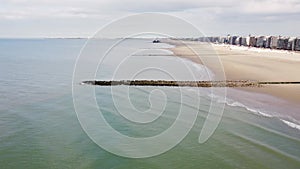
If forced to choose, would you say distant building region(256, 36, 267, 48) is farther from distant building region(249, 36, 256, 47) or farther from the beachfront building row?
distant building region(249, 36, 256, 47)

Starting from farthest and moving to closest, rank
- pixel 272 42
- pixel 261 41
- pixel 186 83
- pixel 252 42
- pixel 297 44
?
pixel 252 42
pixel 261 41
pixel 272 42
pixel 297 44
pixel 186 83

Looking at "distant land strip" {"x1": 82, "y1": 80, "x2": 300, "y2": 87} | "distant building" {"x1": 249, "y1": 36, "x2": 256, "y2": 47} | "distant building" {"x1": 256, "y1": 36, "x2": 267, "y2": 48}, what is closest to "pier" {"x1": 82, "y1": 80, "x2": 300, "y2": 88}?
"distant land strip" {"x1": 82, "y1": 80, "x2": 300, "y2": 87}

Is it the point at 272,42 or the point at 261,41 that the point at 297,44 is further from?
the point at 261,41

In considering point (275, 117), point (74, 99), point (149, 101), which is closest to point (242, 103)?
point (275, 117)

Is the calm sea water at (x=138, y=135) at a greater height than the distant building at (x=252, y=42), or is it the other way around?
the distant building at (x=252, y=42)

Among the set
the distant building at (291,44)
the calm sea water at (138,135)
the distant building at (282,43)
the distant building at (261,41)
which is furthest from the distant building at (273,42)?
the calm sea water at (138,135)

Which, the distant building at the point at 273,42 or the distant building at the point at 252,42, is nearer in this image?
the distant building at the point at 273,42

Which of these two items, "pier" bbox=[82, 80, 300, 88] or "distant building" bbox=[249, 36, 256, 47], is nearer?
"pier" bbox=[82, 80, 300, 88]

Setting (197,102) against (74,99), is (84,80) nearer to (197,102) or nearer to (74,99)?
(74,99)

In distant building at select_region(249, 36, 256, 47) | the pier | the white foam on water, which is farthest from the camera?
distant building at select_region(249, 36, 256, 47)

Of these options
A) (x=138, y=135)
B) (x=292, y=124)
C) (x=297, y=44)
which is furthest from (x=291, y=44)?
(x=138, y=135)

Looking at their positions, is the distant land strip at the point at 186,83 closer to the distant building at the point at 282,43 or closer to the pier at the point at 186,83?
the pier at the point at 186,83
